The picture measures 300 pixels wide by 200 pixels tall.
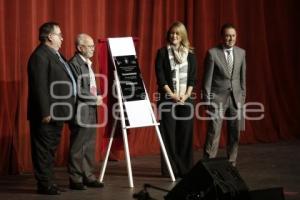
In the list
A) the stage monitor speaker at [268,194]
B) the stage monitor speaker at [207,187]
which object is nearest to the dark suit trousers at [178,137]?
the stage monitor speaker at [207,187]

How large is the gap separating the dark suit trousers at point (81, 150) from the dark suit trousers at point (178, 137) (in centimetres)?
79

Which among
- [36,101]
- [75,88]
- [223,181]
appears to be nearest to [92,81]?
[75,88]

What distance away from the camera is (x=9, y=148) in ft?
21.1

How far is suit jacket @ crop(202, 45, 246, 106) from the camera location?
6.40m

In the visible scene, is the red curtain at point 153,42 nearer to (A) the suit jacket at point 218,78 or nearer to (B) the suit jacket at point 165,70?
(B) the suit jacket at point 165,70

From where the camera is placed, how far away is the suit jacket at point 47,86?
5320mm

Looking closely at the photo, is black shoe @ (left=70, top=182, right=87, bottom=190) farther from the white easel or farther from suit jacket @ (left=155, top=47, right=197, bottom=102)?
suit jacket @ (left=155, top=47, right=197, bottom=102)

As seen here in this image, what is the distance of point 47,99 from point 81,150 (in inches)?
22.7

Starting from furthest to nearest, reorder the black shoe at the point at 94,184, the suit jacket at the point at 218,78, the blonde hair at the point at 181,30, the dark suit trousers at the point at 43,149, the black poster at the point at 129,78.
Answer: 1. the suit jacket at the point at 218,78
2. the blonde hair at the point at 181,30
3. the black poster at the point at 129,78
4. the black shoe at the point at 94,184
5. the dark suit trousers at the point at 43,149

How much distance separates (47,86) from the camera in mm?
5367

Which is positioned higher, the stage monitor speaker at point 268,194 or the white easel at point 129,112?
the white easel at point 129,112

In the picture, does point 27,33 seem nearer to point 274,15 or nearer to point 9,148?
point 9,148

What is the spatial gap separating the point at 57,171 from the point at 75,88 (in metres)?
1.34

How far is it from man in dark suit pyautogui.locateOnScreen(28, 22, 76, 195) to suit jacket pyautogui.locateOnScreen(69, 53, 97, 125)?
0.26ft
